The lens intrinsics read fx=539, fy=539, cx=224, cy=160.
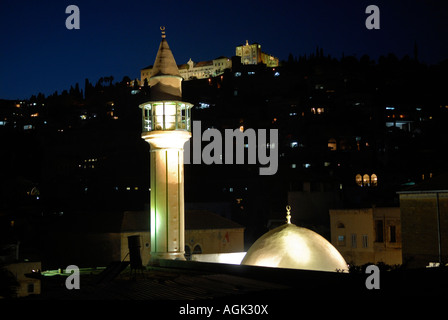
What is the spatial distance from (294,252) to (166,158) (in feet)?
15.5

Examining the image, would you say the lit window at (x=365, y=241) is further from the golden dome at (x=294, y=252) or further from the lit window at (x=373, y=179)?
the lit window at (x=373, y=179)


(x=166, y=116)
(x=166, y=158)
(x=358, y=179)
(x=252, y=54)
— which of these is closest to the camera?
(x=166, y=158)

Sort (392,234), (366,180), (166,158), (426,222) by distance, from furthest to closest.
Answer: (366,180), (392,234), (426,222), (166,158)

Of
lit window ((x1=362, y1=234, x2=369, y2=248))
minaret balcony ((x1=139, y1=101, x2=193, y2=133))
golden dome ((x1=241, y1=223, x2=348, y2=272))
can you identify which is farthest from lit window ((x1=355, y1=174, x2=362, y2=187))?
golden dome ((x1=241, y1=223, x2=348, y2=272))

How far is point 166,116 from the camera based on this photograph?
15914 mm

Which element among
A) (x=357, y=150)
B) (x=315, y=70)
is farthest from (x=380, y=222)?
(x=315, y=70)

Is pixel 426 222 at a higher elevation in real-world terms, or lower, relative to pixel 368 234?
higher

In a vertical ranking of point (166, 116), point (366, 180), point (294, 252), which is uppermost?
point (166, 116)

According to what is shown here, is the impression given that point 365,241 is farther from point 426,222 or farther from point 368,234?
point 426,222

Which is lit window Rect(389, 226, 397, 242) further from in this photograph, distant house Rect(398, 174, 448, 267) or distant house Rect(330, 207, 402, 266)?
distant house Rect(398, 174, 448, 267)

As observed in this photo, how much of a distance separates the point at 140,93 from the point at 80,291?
334 ft

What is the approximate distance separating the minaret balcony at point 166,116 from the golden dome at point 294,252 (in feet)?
13.6

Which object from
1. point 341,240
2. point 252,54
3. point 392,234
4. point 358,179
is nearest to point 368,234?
point 392,234
